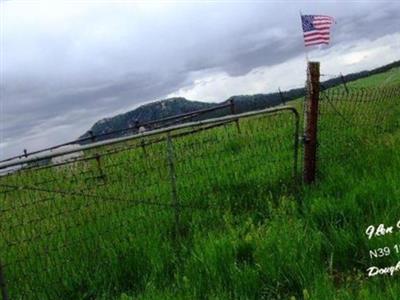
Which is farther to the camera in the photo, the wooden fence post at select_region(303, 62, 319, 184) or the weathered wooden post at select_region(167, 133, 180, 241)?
the wooden fence post at select_region(303, 62, 319, 184)

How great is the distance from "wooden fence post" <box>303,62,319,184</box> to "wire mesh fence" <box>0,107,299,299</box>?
0.23 meters

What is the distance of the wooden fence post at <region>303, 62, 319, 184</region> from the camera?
8.80 meters

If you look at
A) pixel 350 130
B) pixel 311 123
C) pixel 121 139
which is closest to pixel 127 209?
pixel 121 139

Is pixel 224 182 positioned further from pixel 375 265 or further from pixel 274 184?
pixel 375 265

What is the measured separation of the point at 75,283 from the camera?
6852mm

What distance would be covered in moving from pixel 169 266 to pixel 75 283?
3.89 ft

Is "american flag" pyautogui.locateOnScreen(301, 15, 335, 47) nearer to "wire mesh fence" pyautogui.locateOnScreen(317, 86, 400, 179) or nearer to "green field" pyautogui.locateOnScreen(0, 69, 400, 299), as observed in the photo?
"wire mesh fence" pyautogui.locateOnScreen(317, 86, 400, 179)

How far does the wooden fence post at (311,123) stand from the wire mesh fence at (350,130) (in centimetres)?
29

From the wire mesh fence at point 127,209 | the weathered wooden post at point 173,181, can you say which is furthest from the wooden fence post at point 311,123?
the weathered wooden post at point 173,181

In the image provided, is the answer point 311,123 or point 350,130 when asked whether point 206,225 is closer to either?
point 311,123

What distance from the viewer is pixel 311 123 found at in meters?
8.91

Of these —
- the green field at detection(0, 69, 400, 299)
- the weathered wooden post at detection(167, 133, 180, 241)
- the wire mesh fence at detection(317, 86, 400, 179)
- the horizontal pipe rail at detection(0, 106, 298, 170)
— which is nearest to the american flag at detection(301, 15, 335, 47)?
the wire mesh fence at detection(317, 86, 400, 179)

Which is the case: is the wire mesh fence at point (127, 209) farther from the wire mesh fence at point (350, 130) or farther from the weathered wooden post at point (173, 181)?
the wire mesh fence at point (350, 130)

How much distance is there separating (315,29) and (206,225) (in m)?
5.42
